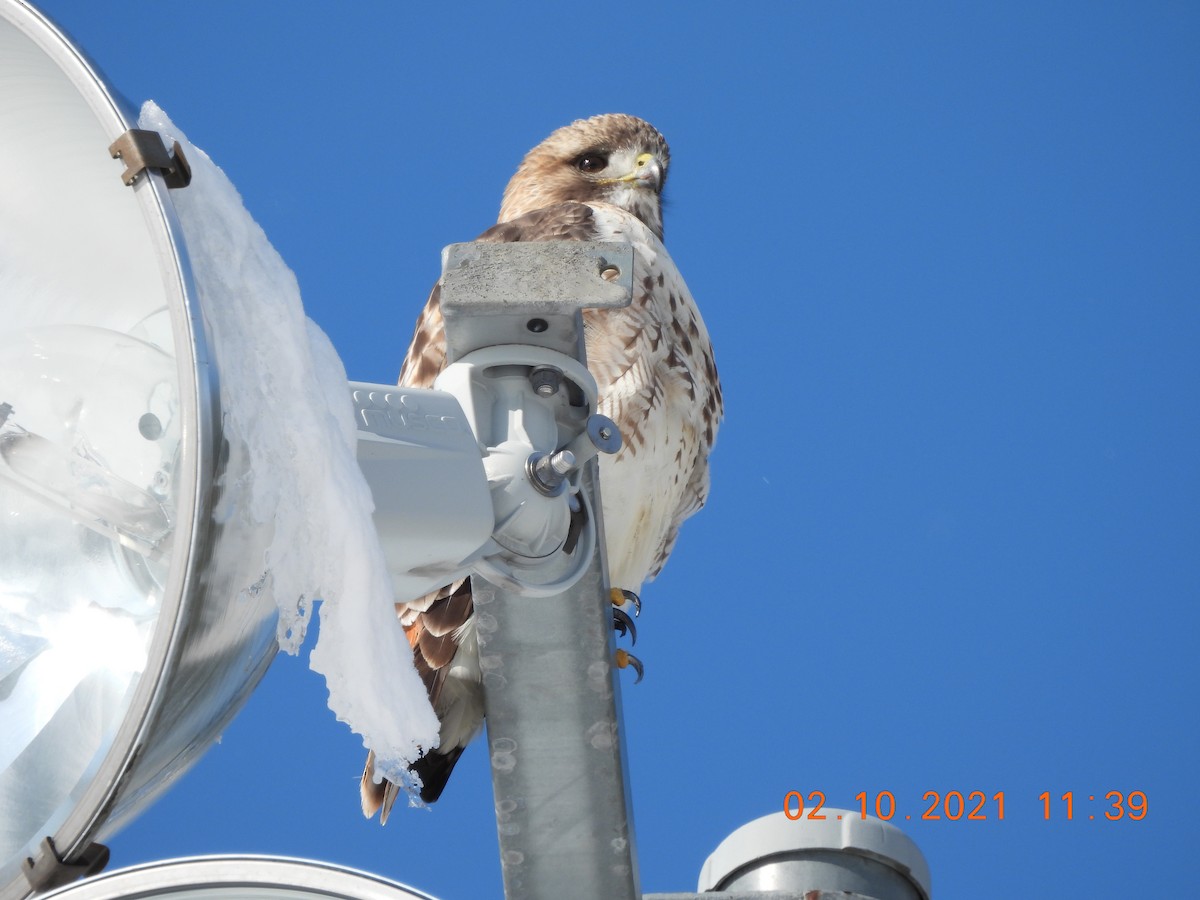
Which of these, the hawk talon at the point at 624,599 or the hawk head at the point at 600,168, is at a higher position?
the hawk head at the point at 600,168

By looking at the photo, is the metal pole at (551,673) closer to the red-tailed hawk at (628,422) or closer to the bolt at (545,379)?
the bolt at (545,379)

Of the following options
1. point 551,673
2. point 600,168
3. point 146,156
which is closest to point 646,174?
point 600,168

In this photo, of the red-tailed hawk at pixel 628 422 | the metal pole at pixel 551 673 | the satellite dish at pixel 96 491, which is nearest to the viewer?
the satellite dish at pixel 96 491

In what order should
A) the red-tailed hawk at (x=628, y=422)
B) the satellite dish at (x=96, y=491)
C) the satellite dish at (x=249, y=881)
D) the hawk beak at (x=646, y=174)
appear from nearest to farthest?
the satellite dish at (x=96, y=491), the satellite dish at (x=249, y=881), the red-tailed hawk at (x=628, y=422), the hawk beak at (x=646, y=174)

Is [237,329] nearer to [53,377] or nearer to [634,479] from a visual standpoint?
[53,377]

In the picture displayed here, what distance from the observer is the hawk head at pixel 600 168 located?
4414 mm

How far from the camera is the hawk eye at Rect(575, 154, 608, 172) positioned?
4.53 meters

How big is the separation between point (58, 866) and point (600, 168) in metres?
3.66

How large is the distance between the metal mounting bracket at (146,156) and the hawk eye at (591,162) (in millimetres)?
3476

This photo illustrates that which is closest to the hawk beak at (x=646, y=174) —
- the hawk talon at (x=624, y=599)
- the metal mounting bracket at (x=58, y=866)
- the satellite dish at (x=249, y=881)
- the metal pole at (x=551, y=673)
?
the hawk talon at (x=624, y=599)

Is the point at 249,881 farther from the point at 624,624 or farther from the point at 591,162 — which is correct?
the point at 591,162

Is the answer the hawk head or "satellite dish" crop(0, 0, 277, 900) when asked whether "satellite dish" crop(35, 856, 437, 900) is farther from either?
the hawk head

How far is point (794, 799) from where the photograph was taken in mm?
2770

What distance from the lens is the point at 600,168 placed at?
14.9 ft
